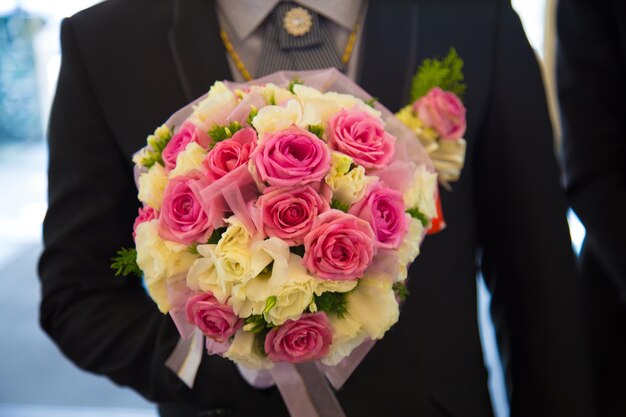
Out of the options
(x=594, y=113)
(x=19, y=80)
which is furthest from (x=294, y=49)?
(x=19, y=80)

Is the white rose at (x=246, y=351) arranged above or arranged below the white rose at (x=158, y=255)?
below

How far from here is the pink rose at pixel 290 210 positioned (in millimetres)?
767

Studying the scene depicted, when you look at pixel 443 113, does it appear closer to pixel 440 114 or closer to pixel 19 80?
pixel 440 114

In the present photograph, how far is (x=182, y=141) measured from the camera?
0.88m

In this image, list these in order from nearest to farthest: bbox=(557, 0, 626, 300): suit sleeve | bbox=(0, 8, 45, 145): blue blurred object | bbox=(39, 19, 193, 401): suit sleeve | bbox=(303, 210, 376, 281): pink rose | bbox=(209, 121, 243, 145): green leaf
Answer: bbox=(303, 210, 376, 281): pink rose → bbox=(209, 121, 243, 145): green leaf → bbox=(39, 19, 193, 401): suit sleeve → bbox=(557, 0, 626, 300): suit sleeve → bbox=(0, 8, 45, 145): blue blurred object

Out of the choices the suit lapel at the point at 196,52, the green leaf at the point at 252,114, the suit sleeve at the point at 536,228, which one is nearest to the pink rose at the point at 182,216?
the green leaf at the point at 252,114

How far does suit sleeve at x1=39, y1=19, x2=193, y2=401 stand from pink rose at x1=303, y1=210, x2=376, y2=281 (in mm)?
513

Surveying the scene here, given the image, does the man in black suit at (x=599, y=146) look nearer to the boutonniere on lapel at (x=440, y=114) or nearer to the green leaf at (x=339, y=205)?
the boutonniere on lapel at (x=440, y=114)

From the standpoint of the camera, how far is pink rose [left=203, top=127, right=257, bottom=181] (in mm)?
804

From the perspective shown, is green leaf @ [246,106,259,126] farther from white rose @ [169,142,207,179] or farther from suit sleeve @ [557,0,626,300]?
suit sleeve @ [557,0,626,300]

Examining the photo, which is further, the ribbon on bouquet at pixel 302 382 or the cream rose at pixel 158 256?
the ribbon on bouquet at pixel 302 382

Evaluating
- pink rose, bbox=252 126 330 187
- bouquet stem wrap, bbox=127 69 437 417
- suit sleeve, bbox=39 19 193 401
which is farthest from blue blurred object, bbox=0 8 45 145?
pink rose, bbox=252 126 330 187

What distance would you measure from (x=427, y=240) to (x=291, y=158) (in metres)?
0.54

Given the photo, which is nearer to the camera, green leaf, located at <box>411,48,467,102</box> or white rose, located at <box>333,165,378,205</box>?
white rose, located at <box>333,165,378,205</box>
